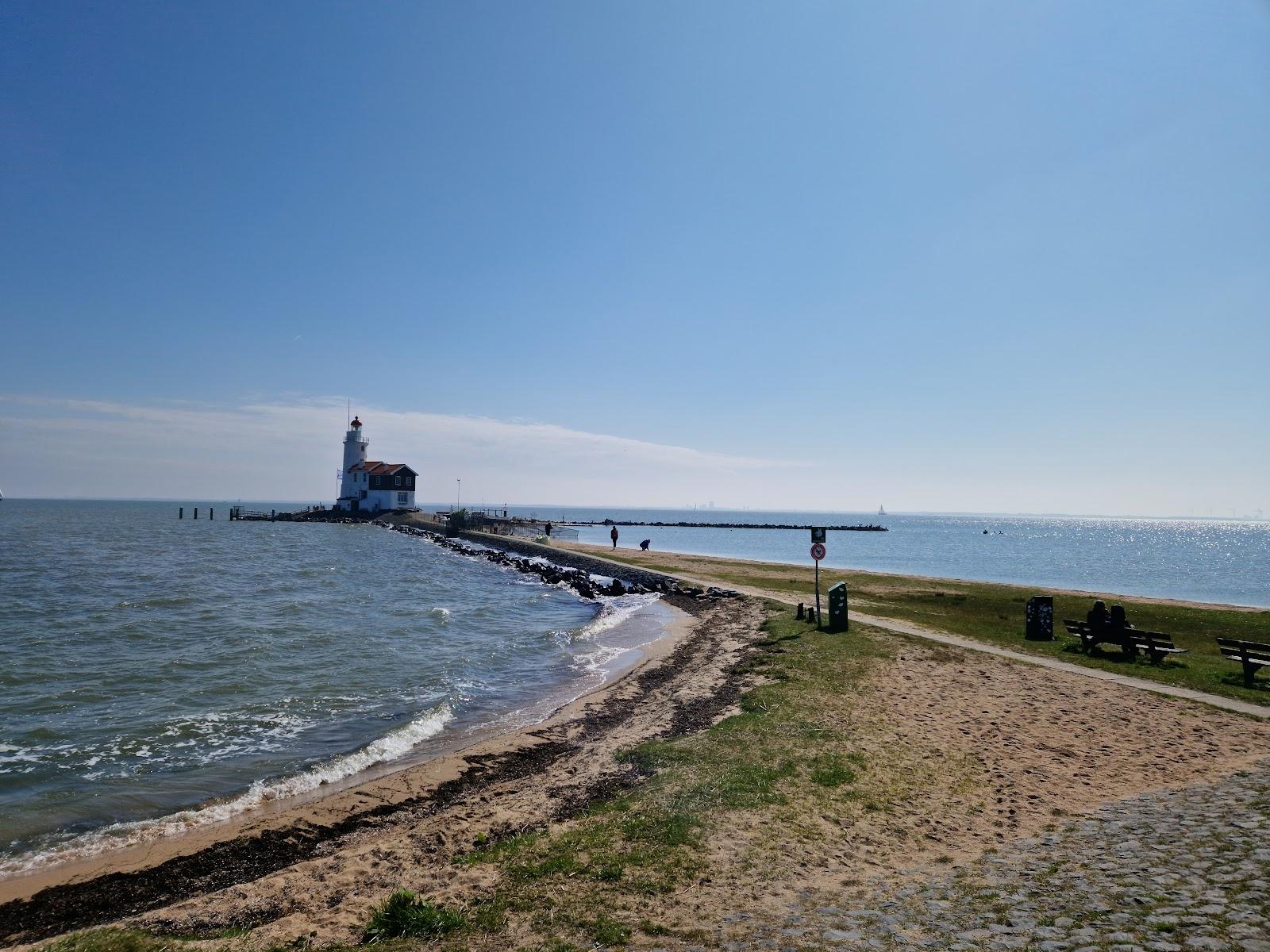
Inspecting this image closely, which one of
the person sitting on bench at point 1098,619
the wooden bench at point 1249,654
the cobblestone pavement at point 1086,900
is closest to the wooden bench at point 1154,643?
the person sitting on bench at point 1098,619

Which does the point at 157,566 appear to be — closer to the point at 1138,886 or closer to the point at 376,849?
the point at 376,849

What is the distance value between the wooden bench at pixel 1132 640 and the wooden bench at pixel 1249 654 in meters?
1.20

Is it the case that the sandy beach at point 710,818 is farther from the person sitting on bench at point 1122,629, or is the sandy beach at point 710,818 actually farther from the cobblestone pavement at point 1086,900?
the person sitting on bench at point 1122,629

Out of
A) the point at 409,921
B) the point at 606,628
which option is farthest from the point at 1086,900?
the point at 606,628

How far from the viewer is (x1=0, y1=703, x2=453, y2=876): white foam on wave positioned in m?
9.57

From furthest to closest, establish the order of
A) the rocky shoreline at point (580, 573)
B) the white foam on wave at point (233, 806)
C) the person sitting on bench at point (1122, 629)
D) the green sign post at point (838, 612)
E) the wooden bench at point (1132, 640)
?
the rocky shoreline at point (580, 573), the green sign post at point (838, 612), the person sitting on bench at point (1122, 629), the wooden bench at point (1132, 640), the white foam on wave at point (233, 806)

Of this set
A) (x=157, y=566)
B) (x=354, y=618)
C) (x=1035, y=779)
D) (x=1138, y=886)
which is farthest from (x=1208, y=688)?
(x=157, y=566)

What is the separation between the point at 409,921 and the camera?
607 cm

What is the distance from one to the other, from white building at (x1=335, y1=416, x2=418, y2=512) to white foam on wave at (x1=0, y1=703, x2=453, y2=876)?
10787cm

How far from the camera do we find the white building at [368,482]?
116 meters

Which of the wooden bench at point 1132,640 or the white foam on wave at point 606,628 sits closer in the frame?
the wooden bench at point 1132,640

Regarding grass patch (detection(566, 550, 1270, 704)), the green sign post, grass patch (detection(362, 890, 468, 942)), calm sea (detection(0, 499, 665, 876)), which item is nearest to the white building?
calm sea (detection(0, 499, 665, 876))

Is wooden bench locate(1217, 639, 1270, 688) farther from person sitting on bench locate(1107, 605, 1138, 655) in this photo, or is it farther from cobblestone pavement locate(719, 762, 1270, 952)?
cobblestone pavement locate(719, 762, 1270, 952)

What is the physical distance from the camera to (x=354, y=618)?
2959 centimetres
